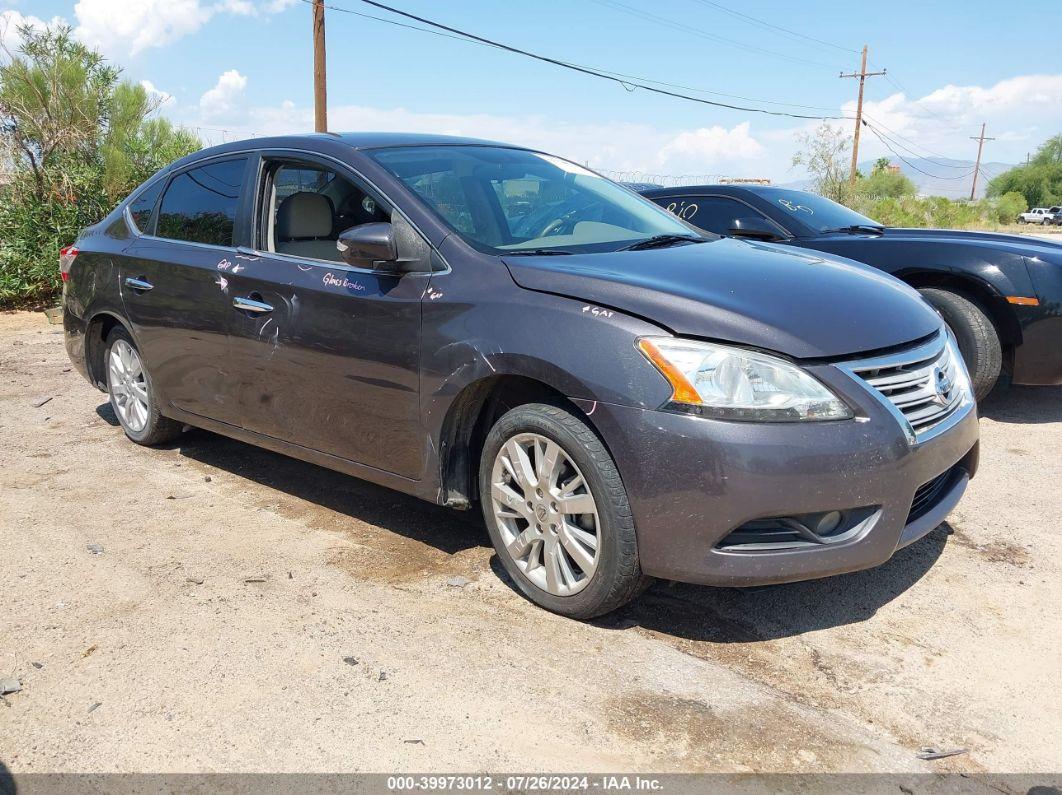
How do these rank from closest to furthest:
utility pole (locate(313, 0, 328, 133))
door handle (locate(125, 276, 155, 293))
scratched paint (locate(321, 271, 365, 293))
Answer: scratched paint (locate(321, 271, 365, 293))
door handle (locate(125, 276, 155, 293))
utility pole (locate(313, 0, 328, 133))

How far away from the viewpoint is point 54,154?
1166cm

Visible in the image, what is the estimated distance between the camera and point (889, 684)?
2.90m

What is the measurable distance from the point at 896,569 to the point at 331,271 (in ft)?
8.66

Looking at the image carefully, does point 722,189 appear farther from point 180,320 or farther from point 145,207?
point 180,320

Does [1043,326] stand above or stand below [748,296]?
below

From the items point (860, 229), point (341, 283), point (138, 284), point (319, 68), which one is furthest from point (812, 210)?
point (319, 68)

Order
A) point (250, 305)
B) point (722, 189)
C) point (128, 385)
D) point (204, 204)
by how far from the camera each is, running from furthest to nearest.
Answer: point (722, 189)
point (128, 385)
point (204, 204)
point (250, 305)

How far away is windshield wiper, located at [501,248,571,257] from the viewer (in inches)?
139

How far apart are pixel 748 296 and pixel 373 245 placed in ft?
4.71

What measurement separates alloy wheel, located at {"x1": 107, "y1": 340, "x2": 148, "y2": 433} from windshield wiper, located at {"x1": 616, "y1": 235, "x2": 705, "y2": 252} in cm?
298

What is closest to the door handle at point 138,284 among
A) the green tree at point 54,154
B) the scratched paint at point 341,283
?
the scratched paint at point 341,283

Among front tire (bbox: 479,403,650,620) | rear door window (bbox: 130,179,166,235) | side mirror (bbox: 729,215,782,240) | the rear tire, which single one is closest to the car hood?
front tire (bbox: 479,403,650,620)

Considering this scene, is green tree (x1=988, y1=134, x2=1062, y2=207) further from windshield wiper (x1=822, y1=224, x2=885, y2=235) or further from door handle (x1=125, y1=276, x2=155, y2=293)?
door handle (x1=125, y1=276, x2=155, y2=293)

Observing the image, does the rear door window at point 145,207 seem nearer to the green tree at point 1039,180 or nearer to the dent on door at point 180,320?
the dent on door at point 180,320
